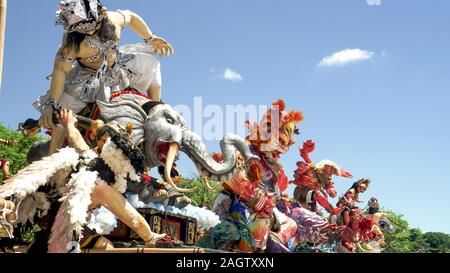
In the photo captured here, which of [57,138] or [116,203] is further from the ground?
[57,138]

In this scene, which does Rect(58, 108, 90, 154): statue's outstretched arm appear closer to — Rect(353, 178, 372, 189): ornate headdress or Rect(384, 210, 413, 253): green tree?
Rect(353, 178, 372, 189): ornate headdress

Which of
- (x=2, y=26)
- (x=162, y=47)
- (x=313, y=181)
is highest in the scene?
(x=162, y=47)

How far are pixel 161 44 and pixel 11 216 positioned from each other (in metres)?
2.93

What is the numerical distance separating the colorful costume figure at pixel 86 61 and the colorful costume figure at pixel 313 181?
9.75 ft

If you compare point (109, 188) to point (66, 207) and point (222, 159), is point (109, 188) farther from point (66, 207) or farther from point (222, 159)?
point (222, 159)

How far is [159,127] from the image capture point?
456cm

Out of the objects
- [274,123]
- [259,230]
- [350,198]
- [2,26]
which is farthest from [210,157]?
[350,198]

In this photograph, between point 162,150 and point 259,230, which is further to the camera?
point 259,230

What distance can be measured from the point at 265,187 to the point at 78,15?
8.61ft

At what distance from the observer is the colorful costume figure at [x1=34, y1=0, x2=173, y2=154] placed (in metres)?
4.50

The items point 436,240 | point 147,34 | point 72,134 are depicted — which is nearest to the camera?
point 72,134

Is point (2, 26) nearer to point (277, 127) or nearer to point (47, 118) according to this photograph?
point (47, 118)

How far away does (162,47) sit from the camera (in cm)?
540
